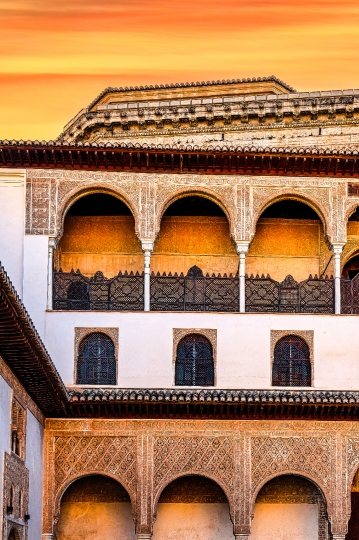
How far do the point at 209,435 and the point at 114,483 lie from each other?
2.39 m

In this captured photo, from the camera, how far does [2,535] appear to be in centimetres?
2233

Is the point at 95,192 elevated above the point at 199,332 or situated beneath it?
elevated above

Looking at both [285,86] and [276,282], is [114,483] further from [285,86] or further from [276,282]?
[285,86]

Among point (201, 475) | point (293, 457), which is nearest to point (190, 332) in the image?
point (201, 475)

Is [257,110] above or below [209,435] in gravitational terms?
above

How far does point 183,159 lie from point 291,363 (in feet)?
15.0

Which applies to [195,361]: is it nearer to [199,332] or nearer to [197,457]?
[199,332]

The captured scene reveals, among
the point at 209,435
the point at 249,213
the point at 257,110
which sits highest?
the point at 257,110

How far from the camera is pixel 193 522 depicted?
3036 cm

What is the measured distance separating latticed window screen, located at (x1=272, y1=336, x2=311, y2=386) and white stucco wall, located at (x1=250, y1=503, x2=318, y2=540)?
2.45 m

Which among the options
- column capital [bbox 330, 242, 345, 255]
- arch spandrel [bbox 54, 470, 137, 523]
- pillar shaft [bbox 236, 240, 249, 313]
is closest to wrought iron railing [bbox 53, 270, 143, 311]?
pillar shaft [bbox 236, 240, 249, 313]

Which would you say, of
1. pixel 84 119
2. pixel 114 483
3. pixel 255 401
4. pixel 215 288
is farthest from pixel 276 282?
Result: pixel 84 119

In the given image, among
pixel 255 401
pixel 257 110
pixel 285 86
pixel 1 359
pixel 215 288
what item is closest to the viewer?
pixel 1 359

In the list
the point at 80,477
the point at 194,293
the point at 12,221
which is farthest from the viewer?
the point at 194,293
